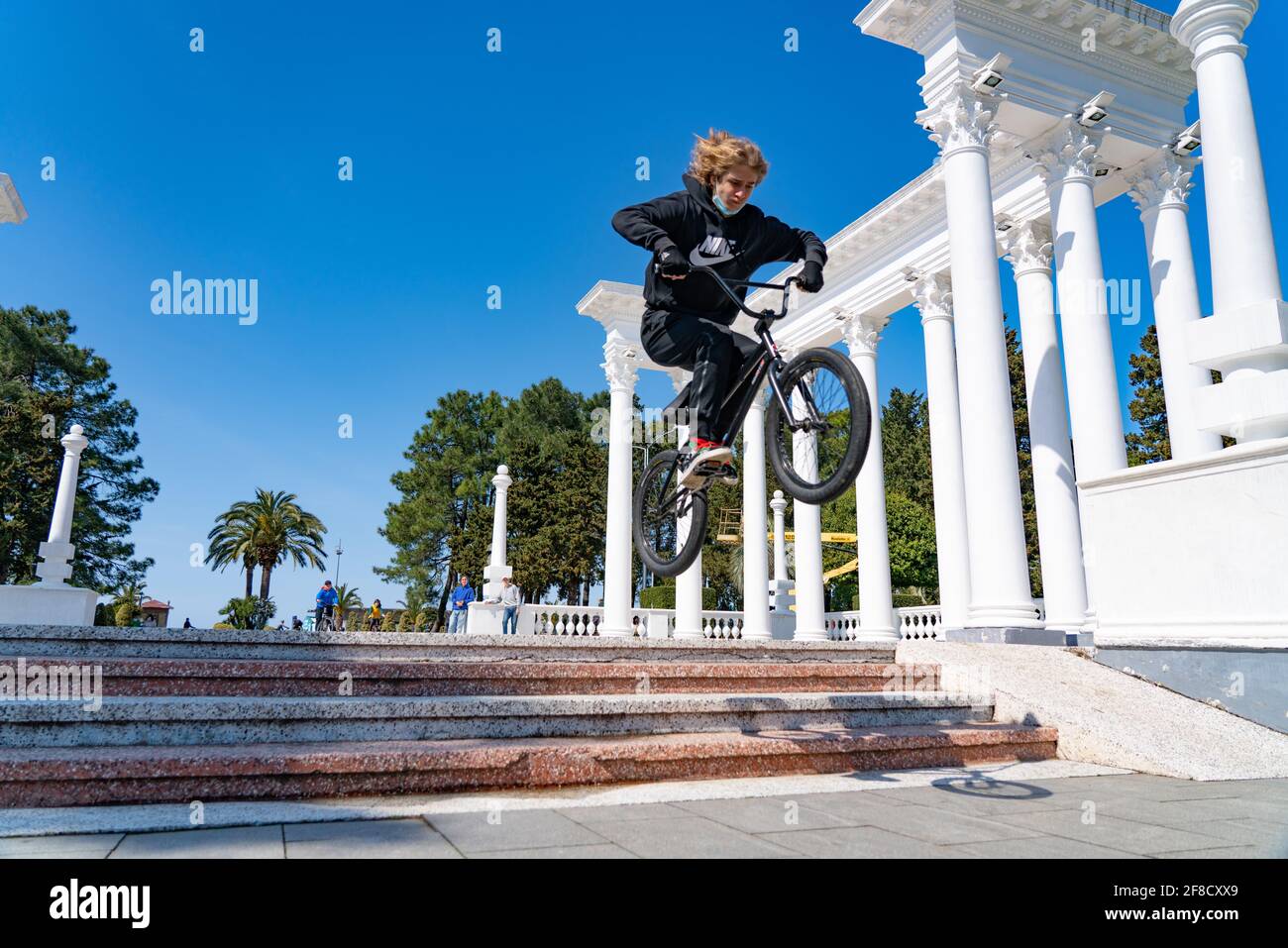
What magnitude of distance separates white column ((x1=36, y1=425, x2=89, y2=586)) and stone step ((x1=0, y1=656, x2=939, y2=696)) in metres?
14.8

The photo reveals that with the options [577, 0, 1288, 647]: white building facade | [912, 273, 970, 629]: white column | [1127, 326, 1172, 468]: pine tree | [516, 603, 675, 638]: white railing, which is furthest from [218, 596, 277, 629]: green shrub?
[1127, 326, 1172, 468]: pine tree

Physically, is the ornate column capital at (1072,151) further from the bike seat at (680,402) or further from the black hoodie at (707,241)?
the bike seat at (680,402)

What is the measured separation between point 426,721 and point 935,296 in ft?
56.4

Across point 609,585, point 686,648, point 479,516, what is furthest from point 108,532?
point 686,648

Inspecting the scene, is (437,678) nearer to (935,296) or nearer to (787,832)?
(787,832)

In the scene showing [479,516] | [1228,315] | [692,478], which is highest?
[479,516]

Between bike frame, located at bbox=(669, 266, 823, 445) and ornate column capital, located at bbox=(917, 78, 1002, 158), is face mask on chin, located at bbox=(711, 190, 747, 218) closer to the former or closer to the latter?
bike frame, located at bbox=(669, 266, 823, 445)

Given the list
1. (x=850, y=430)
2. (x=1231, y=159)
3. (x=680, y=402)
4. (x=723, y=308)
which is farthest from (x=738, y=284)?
(x=1231, y=159)

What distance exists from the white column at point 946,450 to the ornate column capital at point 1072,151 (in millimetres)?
4134

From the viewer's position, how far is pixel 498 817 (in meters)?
4.40

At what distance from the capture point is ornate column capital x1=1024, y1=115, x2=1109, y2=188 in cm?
1527
